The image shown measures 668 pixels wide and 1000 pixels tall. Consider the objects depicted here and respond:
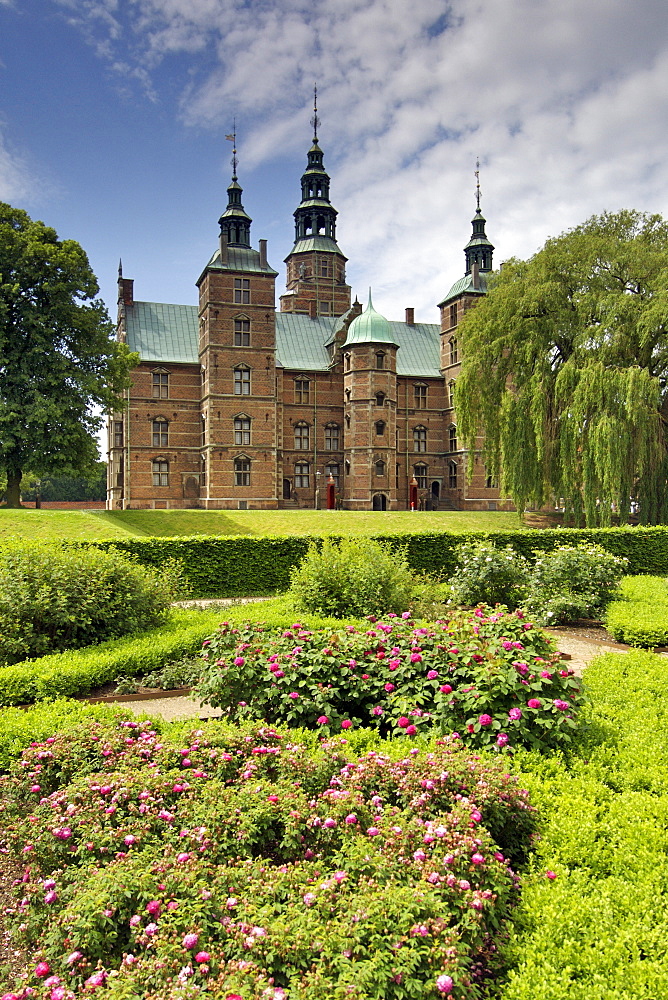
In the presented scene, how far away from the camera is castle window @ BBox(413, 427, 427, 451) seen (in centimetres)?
4509

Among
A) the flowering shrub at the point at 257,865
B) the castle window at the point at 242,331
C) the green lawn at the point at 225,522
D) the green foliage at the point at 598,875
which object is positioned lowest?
the green foliage at the point at 598,875

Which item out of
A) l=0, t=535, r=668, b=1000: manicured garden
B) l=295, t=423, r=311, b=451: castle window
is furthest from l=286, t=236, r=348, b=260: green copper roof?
l=0, t=535, r=668, b=1000: manicured garden

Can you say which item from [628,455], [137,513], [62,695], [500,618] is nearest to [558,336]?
[628,455]

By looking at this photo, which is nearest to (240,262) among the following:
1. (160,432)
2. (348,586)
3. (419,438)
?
(160,432)

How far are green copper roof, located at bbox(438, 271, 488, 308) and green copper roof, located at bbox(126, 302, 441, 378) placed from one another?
149 inches

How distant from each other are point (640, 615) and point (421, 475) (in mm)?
34387

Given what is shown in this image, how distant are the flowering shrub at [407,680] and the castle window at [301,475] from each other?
118 ft

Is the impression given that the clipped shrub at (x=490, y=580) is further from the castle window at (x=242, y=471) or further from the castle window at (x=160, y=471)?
the castle window at (x=160, y=471)

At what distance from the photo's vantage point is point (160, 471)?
39.0 metres

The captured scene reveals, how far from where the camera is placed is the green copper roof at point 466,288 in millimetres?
42844

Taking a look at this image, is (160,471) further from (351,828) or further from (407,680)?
(351,828)

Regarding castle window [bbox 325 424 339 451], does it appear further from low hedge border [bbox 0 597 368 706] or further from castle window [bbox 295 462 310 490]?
low hedge border [bbox 0 597 368 706]

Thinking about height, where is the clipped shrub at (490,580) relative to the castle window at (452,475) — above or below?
below

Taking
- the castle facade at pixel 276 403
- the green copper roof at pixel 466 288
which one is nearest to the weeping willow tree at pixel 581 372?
the castle facade at pixel 276 403
